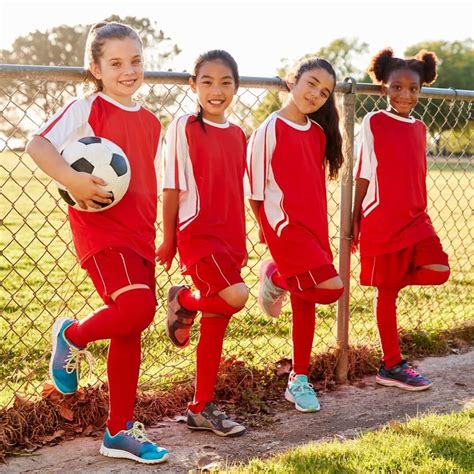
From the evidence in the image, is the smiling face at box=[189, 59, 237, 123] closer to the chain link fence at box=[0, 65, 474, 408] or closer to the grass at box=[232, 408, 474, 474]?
the chain link fence at box=[0, 65, 474, 408]

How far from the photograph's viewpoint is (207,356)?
3822 millimetres

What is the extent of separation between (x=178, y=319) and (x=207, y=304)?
240mm

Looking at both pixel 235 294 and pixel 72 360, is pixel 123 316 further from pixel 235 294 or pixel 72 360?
pixel 235 294

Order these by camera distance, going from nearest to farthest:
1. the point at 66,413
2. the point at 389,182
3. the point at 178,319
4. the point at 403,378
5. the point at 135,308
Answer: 1. the point at 135,308
2. the point at 66,413
3. the point at 178,319
4. the point at 389,182
5. the point at 403,378

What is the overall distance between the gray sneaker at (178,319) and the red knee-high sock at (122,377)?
1.48 ft

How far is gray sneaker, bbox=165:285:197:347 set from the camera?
3.91 metres

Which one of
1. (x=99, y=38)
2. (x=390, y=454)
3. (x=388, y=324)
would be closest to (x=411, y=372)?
(x=388, y=324)

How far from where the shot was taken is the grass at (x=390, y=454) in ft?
10.4

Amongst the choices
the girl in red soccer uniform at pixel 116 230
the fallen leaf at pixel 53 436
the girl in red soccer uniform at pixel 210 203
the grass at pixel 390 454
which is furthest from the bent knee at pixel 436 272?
the fallen leaf at pixel 53 436

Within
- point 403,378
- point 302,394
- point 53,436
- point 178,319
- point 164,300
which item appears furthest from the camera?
point 164,300

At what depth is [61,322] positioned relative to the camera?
3.50 meters

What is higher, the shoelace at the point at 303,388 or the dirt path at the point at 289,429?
the shoelace at the point at 303,388

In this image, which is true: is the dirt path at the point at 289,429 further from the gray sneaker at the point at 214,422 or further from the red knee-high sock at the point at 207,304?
A: the red knee-high sock at the point at 207,304

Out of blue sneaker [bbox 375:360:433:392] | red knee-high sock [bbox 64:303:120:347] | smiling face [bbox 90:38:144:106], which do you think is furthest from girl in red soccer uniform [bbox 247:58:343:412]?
red knee-high sock [bbox 64:303:120:347]
